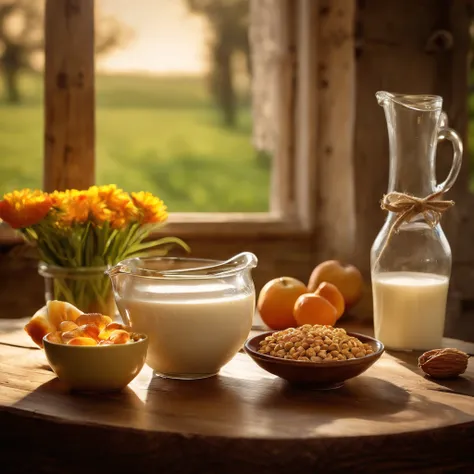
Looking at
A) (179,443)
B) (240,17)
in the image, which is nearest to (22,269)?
(240,17)

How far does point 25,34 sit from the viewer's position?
2617mm

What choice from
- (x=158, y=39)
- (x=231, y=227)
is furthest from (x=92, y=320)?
(x=158, y=39)

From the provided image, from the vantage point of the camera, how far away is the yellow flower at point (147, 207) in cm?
161

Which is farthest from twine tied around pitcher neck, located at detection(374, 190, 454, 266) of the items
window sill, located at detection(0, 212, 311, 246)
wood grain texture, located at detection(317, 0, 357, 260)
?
window sill, located at detection(0, 212, 311, 246)

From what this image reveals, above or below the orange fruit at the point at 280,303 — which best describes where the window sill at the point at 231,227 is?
above

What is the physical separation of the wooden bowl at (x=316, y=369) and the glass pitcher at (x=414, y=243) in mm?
283

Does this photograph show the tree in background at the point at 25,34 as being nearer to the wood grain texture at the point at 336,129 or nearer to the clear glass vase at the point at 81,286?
the wood grain texture at the point at 336,129

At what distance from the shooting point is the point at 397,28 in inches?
93.4

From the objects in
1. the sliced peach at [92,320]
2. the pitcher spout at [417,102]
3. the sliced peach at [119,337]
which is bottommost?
the sliced peach at [119,337]

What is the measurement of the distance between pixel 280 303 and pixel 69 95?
1092 mm

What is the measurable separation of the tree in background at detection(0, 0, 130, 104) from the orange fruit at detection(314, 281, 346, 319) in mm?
1366

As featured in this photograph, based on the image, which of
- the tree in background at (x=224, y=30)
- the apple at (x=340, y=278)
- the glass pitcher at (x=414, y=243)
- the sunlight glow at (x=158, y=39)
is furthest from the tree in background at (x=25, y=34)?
the glass pitcher at (x=414, y=243)

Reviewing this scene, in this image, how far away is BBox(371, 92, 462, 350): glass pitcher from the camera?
1504 mm

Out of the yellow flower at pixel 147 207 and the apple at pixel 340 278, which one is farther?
the apple at pixel 340 278
